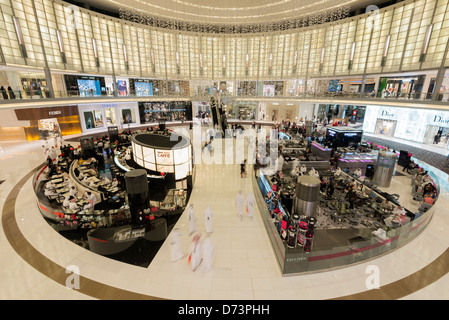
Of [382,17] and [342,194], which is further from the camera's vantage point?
[382,17]

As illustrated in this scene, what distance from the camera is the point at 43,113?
778 inches

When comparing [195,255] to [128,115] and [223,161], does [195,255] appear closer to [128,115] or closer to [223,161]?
[223,161]

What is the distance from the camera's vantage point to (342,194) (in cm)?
1120

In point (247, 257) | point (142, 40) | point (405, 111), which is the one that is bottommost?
point (247, 257)

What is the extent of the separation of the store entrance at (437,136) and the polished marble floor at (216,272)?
16.3 m

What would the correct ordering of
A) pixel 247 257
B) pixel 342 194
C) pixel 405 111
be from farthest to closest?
pixel 405 111
pixel 342 194
pixel 247 257

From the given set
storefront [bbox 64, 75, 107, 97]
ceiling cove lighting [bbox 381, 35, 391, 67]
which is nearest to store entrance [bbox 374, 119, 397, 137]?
ceiling cove lighting [bbox 381, 35, 391, 67]

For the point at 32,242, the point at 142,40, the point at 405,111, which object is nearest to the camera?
the point at 32,242

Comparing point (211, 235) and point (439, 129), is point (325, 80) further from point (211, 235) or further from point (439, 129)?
point (211, 235)

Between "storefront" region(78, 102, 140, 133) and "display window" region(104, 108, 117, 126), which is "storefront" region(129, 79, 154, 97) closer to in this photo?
"storefront" region(78, 102, 140, 133)

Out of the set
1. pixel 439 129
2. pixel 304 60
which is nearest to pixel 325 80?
pixel 304 60

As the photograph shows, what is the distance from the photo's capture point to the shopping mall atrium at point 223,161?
6250 millimetres

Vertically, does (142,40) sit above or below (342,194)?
above

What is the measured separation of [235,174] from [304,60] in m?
27.5
